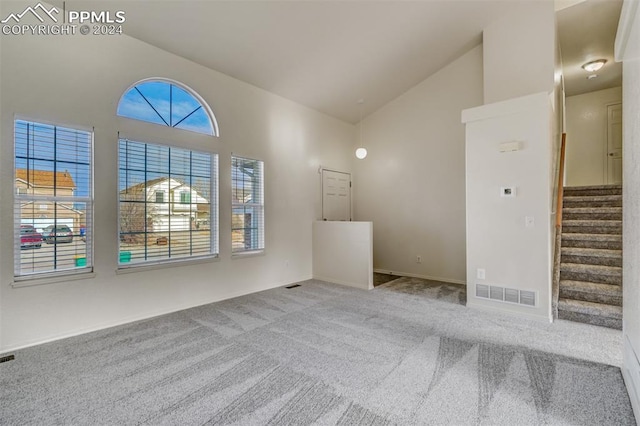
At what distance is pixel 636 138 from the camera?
192 cm

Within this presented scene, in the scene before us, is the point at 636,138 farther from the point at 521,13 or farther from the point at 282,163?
the point at 282,163

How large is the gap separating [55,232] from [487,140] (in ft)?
17.1

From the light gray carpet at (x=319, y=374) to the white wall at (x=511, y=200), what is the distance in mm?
529

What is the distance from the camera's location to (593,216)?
14.9 feet

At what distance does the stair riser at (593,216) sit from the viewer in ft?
14.3

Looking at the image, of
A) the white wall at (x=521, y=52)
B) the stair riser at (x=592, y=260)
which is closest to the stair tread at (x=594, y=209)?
the stair riser at (x=592, y=260)

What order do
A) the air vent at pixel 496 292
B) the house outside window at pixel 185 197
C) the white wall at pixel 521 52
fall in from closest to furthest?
the air vent at pixel 496 292
the house outside window at pixel 185 197
the white wall at pixel 521 52

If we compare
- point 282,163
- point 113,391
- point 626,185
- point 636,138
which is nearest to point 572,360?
point 626,185

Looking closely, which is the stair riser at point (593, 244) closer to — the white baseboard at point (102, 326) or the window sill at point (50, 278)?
the white baseboard at point (102, 326)

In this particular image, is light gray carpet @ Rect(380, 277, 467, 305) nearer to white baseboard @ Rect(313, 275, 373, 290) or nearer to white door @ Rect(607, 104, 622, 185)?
white baseboard @ Rect(313, 275, 373, 290)

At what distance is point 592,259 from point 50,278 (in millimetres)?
6504

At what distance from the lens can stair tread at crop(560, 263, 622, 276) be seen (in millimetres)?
3688

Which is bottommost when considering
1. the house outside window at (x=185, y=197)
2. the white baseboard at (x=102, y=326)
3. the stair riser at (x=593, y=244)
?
the white baseboard at (x=102, y=326)

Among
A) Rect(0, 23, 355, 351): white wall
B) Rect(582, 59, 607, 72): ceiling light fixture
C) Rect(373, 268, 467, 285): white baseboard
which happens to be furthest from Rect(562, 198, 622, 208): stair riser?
Rect(0, 23, 355, 351): white wall
